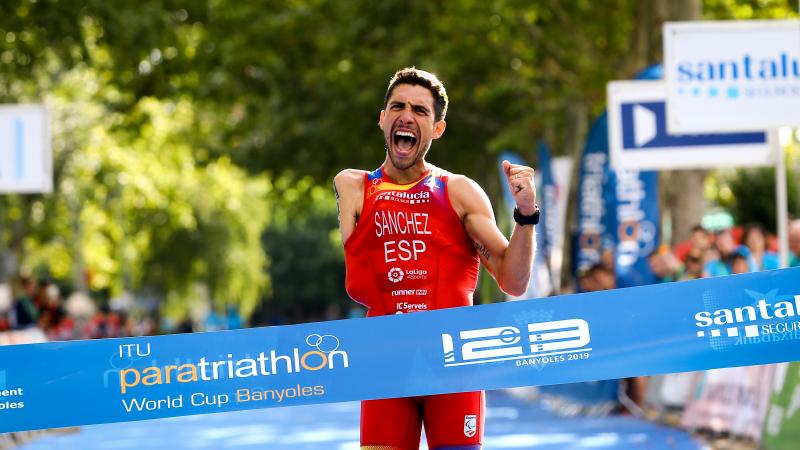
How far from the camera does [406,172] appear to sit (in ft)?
20.4

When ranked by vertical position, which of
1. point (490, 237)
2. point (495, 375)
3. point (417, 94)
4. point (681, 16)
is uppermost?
point (681, 16)

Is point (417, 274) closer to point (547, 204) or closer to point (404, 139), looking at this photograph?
point (404, 139)

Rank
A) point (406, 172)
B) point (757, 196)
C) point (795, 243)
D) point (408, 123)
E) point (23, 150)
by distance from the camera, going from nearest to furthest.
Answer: point (408, 123) → point (406, 172) → point (795, 243) → point (23, 150) → point (757, 196)

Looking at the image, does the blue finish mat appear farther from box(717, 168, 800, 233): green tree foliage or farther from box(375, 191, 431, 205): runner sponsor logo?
box(717, 168, 800, 233): green tree foliage

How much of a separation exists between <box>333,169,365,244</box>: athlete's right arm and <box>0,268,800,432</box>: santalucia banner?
50cm

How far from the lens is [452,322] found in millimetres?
6461

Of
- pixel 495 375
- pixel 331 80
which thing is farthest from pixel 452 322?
pixel 331 80

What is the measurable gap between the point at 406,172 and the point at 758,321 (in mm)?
1656

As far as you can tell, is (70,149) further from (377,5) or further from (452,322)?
(452,322)

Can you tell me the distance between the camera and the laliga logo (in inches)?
242

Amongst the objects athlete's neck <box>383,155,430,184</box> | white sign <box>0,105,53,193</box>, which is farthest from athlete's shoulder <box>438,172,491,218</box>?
white sign <box>0,105,53,193</box>

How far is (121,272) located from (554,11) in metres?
46.0

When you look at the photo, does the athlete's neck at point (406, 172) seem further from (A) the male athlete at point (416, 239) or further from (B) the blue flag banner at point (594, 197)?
(B) the blue flag banner at point (594, 197)

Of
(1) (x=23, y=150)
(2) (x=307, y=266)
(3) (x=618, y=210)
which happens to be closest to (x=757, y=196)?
(3) (x=618, y=210)
